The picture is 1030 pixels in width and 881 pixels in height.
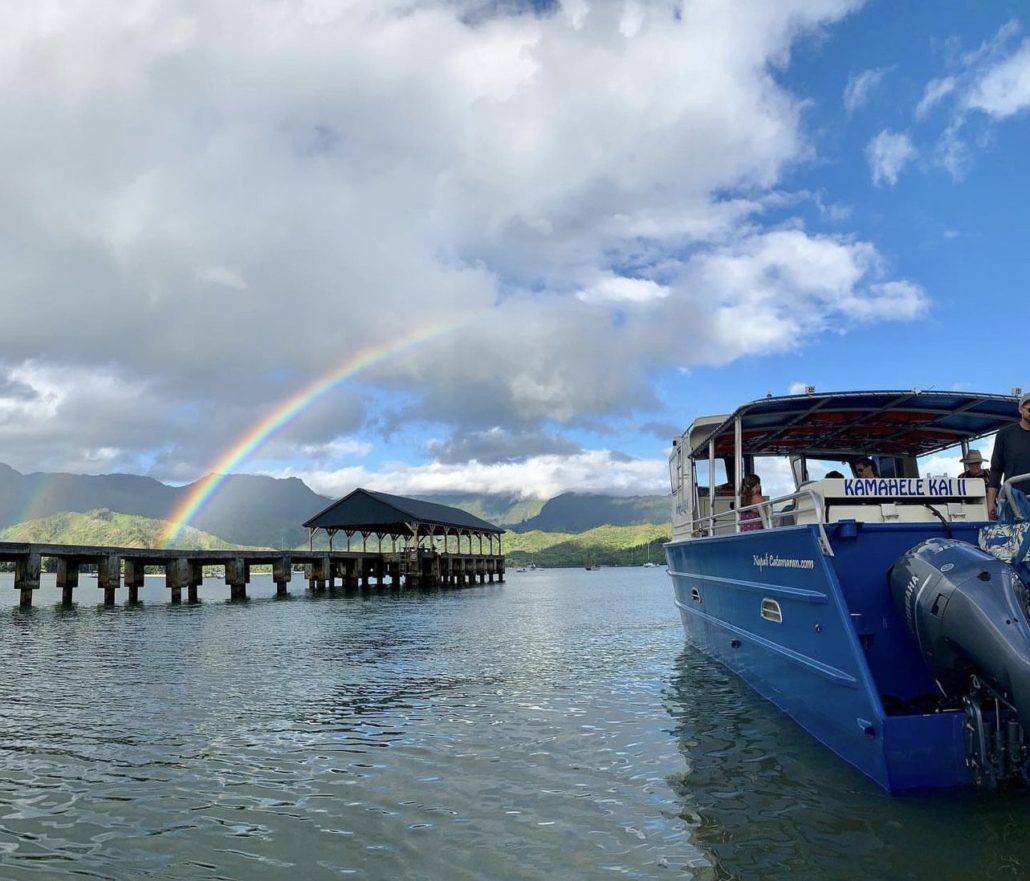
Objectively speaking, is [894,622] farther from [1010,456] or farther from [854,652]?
[1010,456]

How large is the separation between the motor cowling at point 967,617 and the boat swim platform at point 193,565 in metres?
38.9

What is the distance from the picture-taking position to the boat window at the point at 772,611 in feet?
28.1

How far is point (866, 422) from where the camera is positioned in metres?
12.4

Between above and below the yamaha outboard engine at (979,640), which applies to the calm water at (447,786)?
below

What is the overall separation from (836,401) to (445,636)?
15.5 m

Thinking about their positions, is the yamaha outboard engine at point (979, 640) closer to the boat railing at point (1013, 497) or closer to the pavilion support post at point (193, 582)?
the boat railing at point (1013, 497)

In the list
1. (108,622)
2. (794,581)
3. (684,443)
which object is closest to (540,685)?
(684,443)

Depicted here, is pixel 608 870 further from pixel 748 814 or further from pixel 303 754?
pixel 303 754

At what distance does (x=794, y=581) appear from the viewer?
7762mm

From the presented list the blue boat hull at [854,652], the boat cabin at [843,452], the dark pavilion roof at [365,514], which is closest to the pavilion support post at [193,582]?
the dark pavilion roof at [365,514]

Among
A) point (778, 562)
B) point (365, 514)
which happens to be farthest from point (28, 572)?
point (778, 562)

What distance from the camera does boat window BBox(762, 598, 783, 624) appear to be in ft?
28.1

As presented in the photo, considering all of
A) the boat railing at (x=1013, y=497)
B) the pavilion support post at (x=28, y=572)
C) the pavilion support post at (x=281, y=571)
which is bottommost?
the pavilion support post at (x=281, y=571)

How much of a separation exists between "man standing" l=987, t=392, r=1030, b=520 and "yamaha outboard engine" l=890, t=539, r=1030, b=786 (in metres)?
1.18
